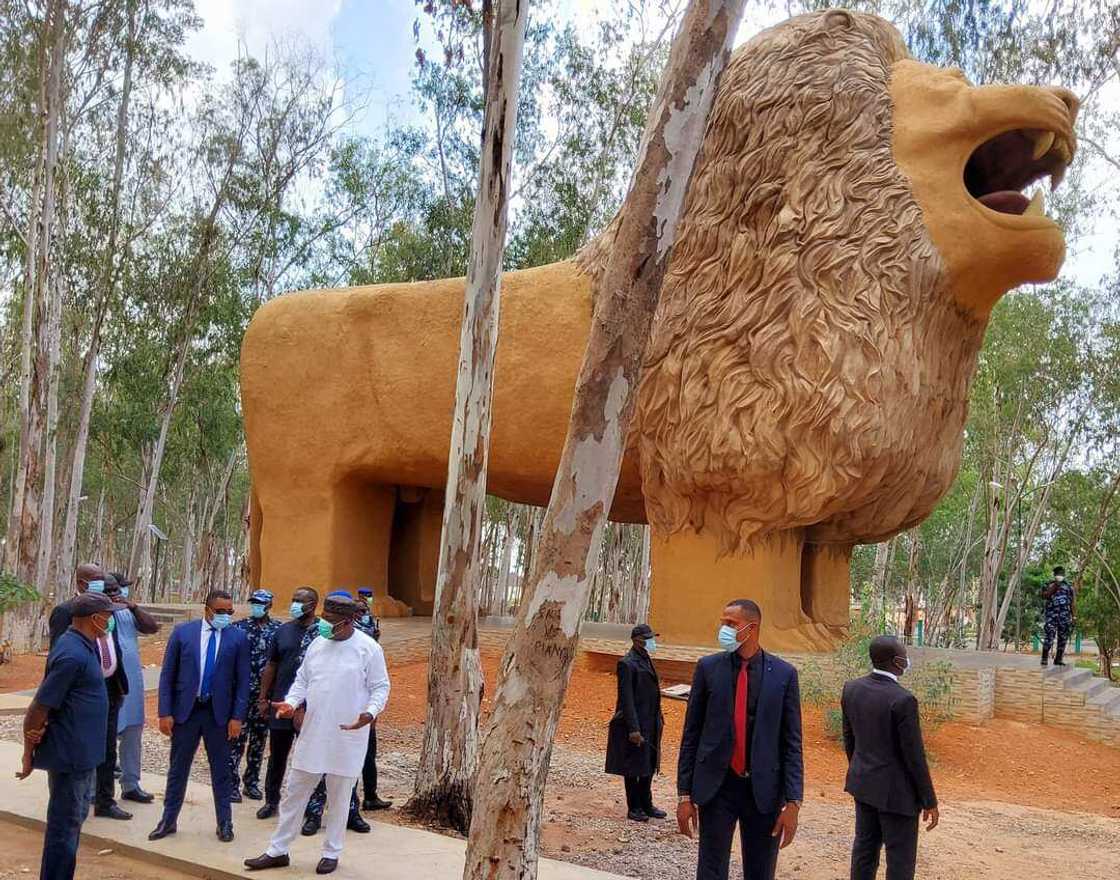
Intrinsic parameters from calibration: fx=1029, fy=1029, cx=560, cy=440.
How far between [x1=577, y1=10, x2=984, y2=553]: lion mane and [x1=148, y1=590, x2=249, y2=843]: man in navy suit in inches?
215

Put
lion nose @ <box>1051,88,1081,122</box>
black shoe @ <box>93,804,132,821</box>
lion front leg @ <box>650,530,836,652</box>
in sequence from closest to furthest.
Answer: black shoe @ <box>93,804,132,821</box>
lion nose @ <box>1051,88,1081,122</box>
lion front leg @ <box>650,530,836,652</box>

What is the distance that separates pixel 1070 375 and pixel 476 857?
21.7 metres

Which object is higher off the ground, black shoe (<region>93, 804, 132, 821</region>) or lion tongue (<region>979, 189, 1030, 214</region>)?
lion tongue (<region>979, 189, 1030, 214</region>)

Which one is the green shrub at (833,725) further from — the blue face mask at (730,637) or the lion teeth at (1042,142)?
the lion teeth at (1042,142)

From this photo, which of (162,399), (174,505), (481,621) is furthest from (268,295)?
(174,505)

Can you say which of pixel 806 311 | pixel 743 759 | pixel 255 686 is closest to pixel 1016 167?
pixel 806 311

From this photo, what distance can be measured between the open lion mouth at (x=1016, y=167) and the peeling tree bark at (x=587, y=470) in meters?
6.53

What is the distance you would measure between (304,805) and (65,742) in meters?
1.24

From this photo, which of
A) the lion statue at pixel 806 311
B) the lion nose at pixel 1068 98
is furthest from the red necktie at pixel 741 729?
the lion nose at pixel 1068 98

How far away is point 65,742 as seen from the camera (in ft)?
14.8

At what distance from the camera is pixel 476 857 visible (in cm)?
392

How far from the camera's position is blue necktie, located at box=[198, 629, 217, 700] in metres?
5.81

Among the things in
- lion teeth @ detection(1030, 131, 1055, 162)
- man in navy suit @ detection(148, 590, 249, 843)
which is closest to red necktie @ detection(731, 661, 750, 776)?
man in navy suit @ detection(148, 590, 249, 843)

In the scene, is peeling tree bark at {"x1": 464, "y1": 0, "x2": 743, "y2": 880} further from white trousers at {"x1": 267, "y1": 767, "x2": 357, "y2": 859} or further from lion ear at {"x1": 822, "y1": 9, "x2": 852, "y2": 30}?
lion ear at {"x1": 822, "y1": 9, "x2": 852, "y2": 30}
